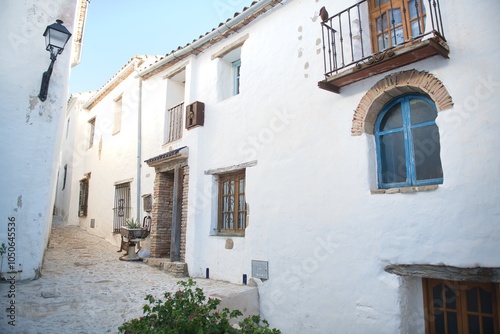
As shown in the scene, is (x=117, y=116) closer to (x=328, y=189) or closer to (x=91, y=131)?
(x=91, y=131)

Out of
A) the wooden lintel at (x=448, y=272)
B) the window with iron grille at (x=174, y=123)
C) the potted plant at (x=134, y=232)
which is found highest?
the window with iron grille at (x=174, y=123)

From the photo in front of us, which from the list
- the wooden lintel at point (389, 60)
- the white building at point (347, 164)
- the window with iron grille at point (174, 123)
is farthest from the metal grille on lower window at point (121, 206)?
the wooden lintel at point (389, 60)

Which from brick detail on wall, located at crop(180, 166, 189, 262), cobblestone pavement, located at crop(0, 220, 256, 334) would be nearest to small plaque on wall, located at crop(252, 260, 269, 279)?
cobblestone pavement, located at crop(0, 220, 256, 334)

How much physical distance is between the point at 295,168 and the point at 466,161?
2403 mm

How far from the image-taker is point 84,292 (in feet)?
18.1

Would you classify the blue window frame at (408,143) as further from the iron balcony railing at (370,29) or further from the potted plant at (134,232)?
the potted plant at (134,232)

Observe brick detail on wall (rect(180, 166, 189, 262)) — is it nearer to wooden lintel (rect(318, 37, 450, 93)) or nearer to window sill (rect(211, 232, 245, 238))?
window sill (rect(211, 232, 245, 238))

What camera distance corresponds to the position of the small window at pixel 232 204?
6668mm

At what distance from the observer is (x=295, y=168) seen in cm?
552

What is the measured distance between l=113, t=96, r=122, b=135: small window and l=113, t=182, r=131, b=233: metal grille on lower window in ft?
6.62

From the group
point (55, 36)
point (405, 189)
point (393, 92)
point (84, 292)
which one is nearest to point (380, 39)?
point (393, 92)

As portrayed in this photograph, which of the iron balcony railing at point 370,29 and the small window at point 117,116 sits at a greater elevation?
the small window at point 117,116

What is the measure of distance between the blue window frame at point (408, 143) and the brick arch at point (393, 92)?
0.14m

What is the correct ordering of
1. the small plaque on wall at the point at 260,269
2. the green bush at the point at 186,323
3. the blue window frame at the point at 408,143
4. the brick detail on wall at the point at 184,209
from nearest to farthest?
the green bush at the point at 186,323 < the blue window frame at the point at 408,143 < the small plaque on wall at the point at 260,269 < the brick detail on wall at the point at 184,209
